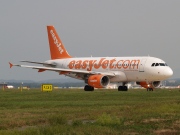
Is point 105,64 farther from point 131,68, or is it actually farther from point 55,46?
point 55,46

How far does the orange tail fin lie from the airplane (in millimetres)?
2003

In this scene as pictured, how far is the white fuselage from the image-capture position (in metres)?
60.0

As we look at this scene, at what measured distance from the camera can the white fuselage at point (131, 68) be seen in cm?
5997

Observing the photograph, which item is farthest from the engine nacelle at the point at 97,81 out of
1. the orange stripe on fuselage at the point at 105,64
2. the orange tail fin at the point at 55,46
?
the orange tail fin at the point at 55,46

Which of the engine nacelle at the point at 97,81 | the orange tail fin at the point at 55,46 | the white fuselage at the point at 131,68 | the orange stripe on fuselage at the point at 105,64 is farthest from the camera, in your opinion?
the orange tail fin at the point at 55,46

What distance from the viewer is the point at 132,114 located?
25625 mm

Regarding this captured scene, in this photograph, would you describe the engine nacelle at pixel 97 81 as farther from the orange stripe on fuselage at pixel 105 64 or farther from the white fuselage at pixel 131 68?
the orange stripe on fuselage at pixel 105 64

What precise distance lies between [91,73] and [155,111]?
36.8 metres

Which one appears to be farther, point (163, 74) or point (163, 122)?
point (163, 74)

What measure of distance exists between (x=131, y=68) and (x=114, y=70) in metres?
2.94

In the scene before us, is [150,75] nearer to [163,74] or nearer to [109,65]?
[163,74]

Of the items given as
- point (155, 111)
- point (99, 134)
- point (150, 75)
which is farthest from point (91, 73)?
point (99, 134)

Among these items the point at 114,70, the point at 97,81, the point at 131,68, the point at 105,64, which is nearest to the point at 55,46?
the point at 105,64

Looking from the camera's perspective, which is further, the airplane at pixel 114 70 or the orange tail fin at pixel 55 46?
the orange tail fin at pixel 55 46
